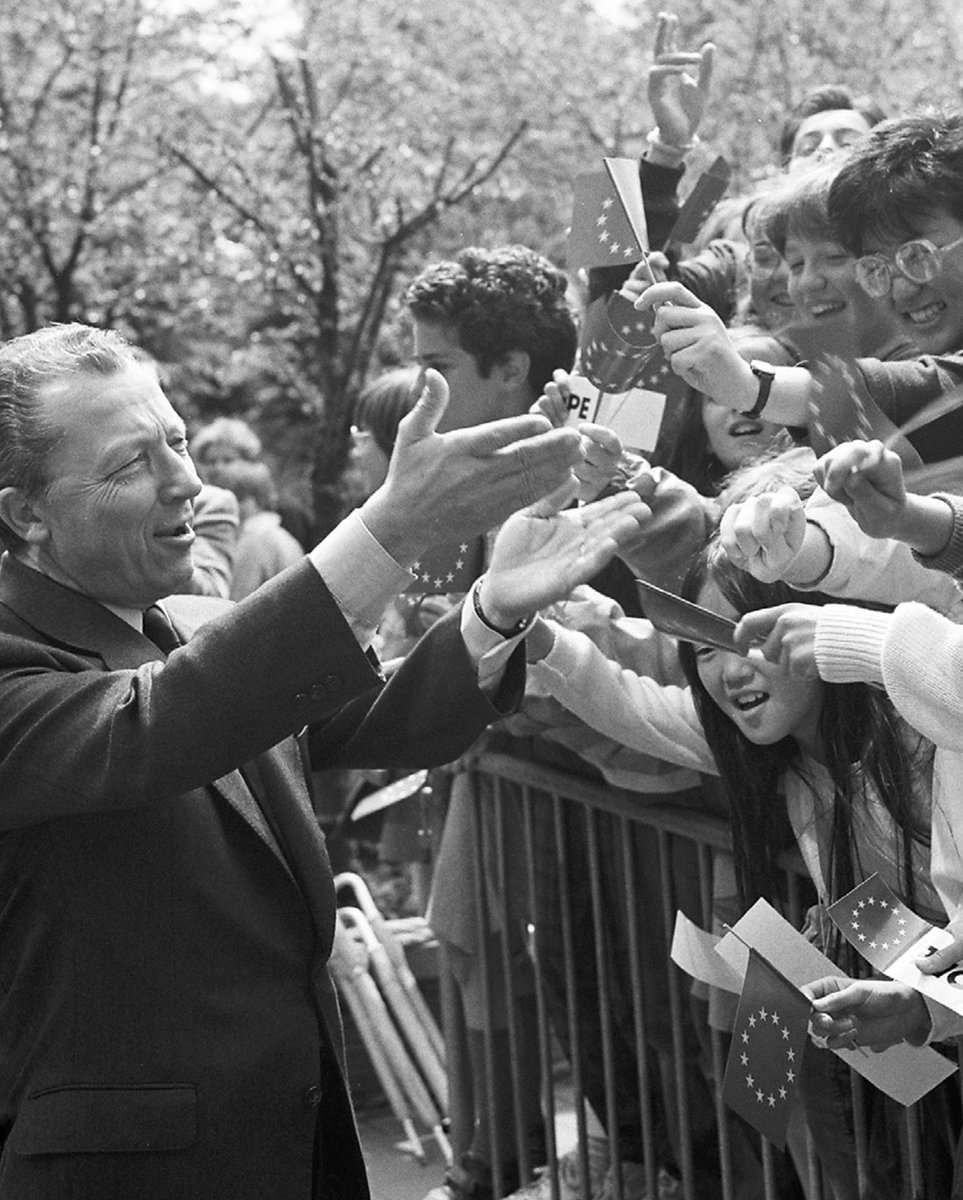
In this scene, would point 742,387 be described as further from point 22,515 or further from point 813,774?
point 22,515

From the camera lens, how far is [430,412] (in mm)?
2100

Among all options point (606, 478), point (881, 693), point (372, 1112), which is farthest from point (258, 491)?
point (881, 693)

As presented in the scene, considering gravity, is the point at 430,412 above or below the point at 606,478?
above

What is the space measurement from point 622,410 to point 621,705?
56 centimetres

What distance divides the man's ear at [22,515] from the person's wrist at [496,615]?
0.63 metres

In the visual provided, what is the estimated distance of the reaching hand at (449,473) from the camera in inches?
82.7

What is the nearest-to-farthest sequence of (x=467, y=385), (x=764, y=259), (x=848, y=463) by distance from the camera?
A: (x=848, y=463)
(x=764, y=259)
(x=467, y=385)

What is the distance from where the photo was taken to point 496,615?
8.20 feet

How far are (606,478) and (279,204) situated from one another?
9.20 meters

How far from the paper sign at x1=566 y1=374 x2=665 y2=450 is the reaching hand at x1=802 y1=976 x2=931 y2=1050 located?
49.4 inches

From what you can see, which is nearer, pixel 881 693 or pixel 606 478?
pixel 881 693

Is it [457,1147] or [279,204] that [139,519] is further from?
[279,204]

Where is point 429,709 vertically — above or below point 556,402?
below

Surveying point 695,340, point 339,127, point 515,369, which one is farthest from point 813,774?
point 339,127
